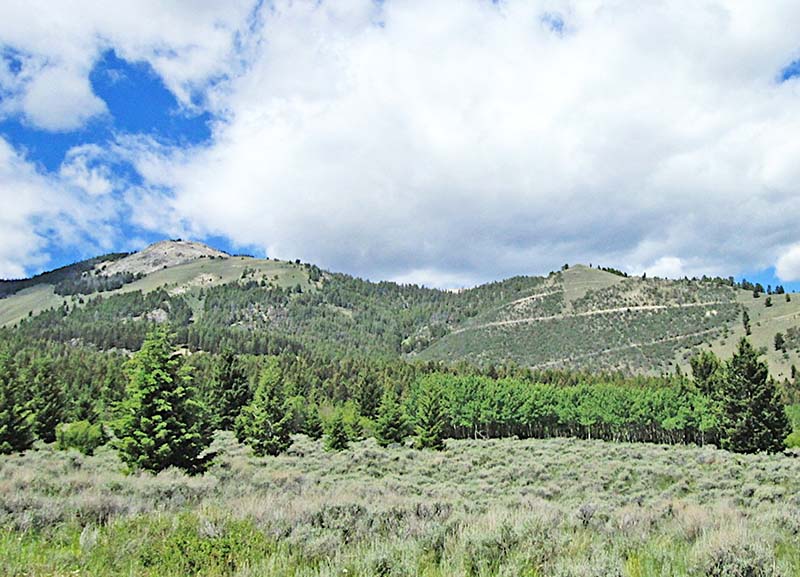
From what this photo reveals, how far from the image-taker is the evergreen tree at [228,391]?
64.0 meters

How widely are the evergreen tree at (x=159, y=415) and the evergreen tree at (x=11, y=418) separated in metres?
19.1

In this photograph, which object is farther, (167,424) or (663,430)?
(663,430)

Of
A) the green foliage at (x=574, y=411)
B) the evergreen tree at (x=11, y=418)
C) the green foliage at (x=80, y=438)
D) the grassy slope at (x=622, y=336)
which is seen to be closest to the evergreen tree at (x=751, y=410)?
the green foliage at (x=574, y=411)

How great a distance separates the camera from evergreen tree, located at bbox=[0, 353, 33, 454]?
3425cm

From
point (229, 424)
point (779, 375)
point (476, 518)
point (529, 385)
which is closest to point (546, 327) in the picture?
point (779, 375)

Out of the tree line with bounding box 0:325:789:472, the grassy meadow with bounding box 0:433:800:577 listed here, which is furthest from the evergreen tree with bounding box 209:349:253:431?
the grassy meadow with bounding box 0:433:800:577

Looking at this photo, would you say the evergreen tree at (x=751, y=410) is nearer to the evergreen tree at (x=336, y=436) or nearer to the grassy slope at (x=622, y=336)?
the evergreen tree at (x=336, y=436)

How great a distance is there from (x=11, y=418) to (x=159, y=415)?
21579 millimetres

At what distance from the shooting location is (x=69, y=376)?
89.4m

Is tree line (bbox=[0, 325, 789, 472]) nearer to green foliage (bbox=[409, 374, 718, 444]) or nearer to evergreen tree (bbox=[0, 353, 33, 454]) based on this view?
evergreen tree (bbox=[0, 353, 33, 454])

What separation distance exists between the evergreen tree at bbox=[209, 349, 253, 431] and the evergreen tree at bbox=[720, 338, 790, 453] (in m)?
52.7

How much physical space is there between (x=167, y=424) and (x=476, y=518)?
1701 centimetres

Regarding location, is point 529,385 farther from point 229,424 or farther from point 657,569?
point 657,569

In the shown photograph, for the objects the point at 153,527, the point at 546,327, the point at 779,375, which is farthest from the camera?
the point at 546,327
